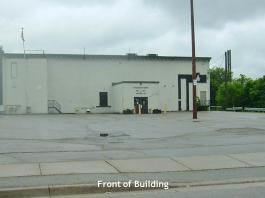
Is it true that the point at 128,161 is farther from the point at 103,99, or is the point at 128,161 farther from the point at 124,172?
the point at 103,99

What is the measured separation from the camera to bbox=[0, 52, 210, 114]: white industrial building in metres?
62.7

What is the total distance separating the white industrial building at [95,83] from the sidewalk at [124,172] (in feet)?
159

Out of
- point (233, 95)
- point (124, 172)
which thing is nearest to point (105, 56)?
point (233, 95)

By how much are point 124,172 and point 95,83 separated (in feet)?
181

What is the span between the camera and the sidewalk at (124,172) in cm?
1057

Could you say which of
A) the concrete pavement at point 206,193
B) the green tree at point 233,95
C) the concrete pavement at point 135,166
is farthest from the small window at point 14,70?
the concrete pavement at point 206,193

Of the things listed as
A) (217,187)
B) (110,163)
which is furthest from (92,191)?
(110,163)

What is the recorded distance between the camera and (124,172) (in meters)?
12.4

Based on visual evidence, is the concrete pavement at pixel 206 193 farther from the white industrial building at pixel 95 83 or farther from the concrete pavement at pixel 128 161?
the white industrial building at pixel 95 83

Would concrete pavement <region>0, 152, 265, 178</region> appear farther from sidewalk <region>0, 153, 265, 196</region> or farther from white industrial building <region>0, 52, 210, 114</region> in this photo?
white industrial building <region>0, 52, 210, 114</region>

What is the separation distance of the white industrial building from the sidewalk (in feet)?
159

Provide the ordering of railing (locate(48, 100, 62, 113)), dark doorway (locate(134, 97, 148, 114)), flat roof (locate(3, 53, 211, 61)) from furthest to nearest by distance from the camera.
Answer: railing (locate(48, 100, 62, 113)), flat roof (locate(3, 53, 211, 61)), dark doorway (locate(134, 97, 148, 114))

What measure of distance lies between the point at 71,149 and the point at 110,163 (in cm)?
364

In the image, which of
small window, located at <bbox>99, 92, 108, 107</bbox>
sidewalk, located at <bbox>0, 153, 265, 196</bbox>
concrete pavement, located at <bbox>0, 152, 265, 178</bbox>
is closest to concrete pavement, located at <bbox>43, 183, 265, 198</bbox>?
sidewalk, located at <bbox>0, 153, 265, 196</bbox>
